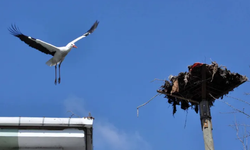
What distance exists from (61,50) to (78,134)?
28.7 feet

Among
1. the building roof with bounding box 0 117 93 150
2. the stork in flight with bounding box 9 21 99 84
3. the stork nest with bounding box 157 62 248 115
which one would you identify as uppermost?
the stork in flight with bounding box 9 21 99 84

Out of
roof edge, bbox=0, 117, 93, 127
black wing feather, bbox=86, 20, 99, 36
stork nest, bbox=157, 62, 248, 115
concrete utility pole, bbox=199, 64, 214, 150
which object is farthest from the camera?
black wing feather, bbox=86, 20, 99, 36

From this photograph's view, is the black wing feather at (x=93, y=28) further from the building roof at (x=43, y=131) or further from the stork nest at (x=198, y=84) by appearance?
the building roof at (x=43, y=131)

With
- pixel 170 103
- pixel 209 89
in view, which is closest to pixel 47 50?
pixel 170 103

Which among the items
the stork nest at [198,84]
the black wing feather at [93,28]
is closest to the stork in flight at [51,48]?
the black wing feather at [93,28]

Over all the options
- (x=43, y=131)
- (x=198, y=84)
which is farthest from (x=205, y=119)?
(x=43, y=131)

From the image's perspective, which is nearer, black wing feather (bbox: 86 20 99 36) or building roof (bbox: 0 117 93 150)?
building roof (bbox: 0 117 93 150)

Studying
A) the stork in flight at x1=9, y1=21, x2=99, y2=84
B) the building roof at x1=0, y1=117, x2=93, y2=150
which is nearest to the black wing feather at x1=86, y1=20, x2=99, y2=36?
the stork in flight at x1=9, y1=21, x2=99, y2=84

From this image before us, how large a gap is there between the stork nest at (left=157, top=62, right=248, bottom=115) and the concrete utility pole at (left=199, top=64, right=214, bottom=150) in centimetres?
11

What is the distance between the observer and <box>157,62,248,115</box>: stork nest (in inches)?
424

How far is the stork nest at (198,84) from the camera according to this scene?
10.8m

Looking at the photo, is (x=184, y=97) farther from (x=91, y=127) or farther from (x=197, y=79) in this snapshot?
(x=91, y=127)

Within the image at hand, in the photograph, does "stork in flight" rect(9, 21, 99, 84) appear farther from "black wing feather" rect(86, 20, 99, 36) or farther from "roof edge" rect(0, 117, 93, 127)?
"roof edge" rect(0, 117, 93, 127)

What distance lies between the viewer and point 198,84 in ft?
35.6
